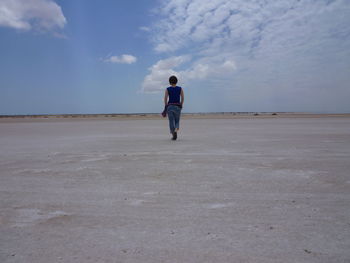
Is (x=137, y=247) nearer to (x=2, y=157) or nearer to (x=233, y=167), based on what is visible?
(x=233, y=167)

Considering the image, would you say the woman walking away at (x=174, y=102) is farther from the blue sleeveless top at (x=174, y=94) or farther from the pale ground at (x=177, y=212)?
the pale ground at (x=177, y=212)

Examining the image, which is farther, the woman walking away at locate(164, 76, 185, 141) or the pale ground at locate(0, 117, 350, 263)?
the woman walking away at locate(164, 76, 185, 141)

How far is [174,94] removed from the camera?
7652mm

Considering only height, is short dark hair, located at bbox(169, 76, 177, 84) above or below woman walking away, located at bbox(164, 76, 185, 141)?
above

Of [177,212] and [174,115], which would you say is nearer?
[177,212]

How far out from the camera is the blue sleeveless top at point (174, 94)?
7641 mm

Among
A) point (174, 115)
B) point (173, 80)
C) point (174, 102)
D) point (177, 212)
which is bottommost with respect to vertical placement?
point (177, 212)

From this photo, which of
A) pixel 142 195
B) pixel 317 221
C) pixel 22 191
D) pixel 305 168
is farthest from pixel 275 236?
pixel 22 191

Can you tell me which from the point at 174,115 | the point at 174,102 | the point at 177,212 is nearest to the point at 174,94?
the point at 174,102

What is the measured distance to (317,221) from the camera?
2000mm

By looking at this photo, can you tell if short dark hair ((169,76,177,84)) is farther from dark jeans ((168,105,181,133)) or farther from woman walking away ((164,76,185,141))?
dark jeans ((168,105,181,133))

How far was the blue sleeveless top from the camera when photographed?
764 centimetres

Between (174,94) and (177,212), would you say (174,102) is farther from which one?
(177,212)

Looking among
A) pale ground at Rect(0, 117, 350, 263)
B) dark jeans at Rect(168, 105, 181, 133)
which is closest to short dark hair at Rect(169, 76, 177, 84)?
dark jeans at Rect(168, 105, 181, 133)
